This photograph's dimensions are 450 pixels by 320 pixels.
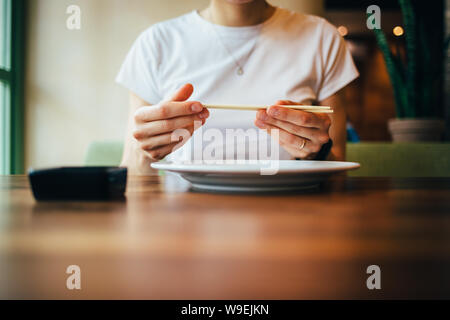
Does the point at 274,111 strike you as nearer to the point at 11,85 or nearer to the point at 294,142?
the point at 294,142

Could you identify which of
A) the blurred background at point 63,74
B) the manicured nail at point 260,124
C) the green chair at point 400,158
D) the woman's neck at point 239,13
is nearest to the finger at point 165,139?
the manicured nail at point 260,124

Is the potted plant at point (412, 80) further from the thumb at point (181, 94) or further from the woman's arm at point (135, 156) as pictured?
the thumb at point (181, 94)

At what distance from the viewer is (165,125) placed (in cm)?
54

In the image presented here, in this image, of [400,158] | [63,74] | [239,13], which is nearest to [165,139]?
[239,13]

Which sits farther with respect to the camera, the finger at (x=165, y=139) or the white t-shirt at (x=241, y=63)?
the white t-shirt at (x=241, y=63)

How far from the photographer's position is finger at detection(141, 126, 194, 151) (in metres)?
0.56

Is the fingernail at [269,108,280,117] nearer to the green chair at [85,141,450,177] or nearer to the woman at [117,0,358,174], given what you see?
the woman at [117,0,358,174]

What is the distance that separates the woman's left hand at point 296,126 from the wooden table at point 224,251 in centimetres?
25

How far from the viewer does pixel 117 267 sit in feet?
0.50

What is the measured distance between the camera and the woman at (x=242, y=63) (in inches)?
37.7

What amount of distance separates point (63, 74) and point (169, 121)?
1860 millimetres

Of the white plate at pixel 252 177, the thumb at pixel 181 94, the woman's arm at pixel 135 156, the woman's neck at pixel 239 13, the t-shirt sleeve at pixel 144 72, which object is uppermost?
the woman's neck at pixel 239 13

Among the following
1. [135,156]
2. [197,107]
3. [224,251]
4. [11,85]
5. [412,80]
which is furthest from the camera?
[11,85]

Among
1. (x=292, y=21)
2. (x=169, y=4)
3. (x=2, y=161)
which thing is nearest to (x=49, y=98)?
(x=2, y=161)
